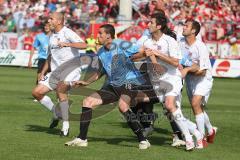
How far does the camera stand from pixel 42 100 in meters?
14.4

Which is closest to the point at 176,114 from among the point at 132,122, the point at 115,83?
the point at 132,122

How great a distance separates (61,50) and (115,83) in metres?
2.37

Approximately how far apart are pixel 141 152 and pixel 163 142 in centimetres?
176

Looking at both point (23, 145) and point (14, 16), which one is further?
point (14, 16)

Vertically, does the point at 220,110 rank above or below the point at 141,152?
below

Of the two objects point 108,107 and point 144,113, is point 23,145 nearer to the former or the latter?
point 144,113

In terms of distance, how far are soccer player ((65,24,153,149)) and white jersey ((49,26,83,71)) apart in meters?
1.86

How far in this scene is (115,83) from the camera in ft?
41.3

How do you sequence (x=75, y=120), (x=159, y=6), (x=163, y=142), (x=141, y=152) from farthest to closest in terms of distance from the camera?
(x=75, y=120), (x=159, y=6), (x=163, y=142), (x=141, y=152)

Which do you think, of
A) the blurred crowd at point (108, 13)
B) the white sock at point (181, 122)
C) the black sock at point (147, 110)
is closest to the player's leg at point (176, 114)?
the white sock at point (181, 122)

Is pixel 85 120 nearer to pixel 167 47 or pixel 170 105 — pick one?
pixel 170 105

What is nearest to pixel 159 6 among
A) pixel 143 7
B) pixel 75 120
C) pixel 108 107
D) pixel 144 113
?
pixel 144 113

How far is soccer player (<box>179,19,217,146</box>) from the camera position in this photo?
42.8 feet

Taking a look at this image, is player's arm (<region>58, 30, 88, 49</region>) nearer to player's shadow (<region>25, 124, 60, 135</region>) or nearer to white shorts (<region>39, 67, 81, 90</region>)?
white shorts (<region>39, 67, 81, 90</region>)
